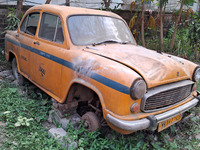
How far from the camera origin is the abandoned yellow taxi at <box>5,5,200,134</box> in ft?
7.46

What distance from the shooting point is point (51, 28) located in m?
3.46

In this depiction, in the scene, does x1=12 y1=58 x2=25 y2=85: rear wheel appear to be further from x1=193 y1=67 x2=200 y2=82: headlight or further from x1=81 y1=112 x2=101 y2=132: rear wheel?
x1=193 y1=67 x2=200 y2=82: headlight

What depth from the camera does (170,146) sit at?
9.38ft

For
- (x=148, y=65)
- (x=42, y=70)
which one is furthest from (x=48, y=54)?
(x=148, y=65)

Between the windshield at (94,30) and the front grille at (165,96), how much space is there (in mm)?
1280

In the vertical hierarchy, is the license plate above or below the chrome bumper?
below

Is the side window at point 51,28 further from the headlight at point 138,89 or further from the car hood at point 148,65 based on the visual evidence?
the headlight at point 138,89

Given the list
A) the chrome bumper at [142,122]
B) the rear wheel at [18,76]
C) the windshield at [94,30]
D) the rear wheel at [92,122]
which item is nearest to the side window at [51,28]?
the windshield at [94,30]

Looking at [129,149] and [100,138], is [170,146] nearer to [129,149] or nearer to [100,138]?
[129,149]

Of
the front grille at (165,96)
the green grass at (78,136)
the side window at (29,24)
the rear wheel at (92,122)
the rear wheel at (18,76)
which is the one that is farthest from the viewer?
the rear wheel at (18,76)

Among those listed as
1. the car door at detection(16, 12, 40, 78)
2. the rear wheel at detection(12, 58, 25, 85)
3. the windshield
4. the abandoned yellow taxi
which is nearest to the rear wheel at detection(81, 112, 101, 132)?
the abandoned yellow taxi

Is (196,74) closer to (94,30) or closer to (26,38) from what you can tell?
(94,30)

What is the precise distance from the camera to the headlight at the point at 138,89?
2182mm

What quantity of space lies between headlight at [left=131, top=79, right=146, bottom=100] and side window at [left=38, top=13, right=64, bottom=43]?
1516 mm
